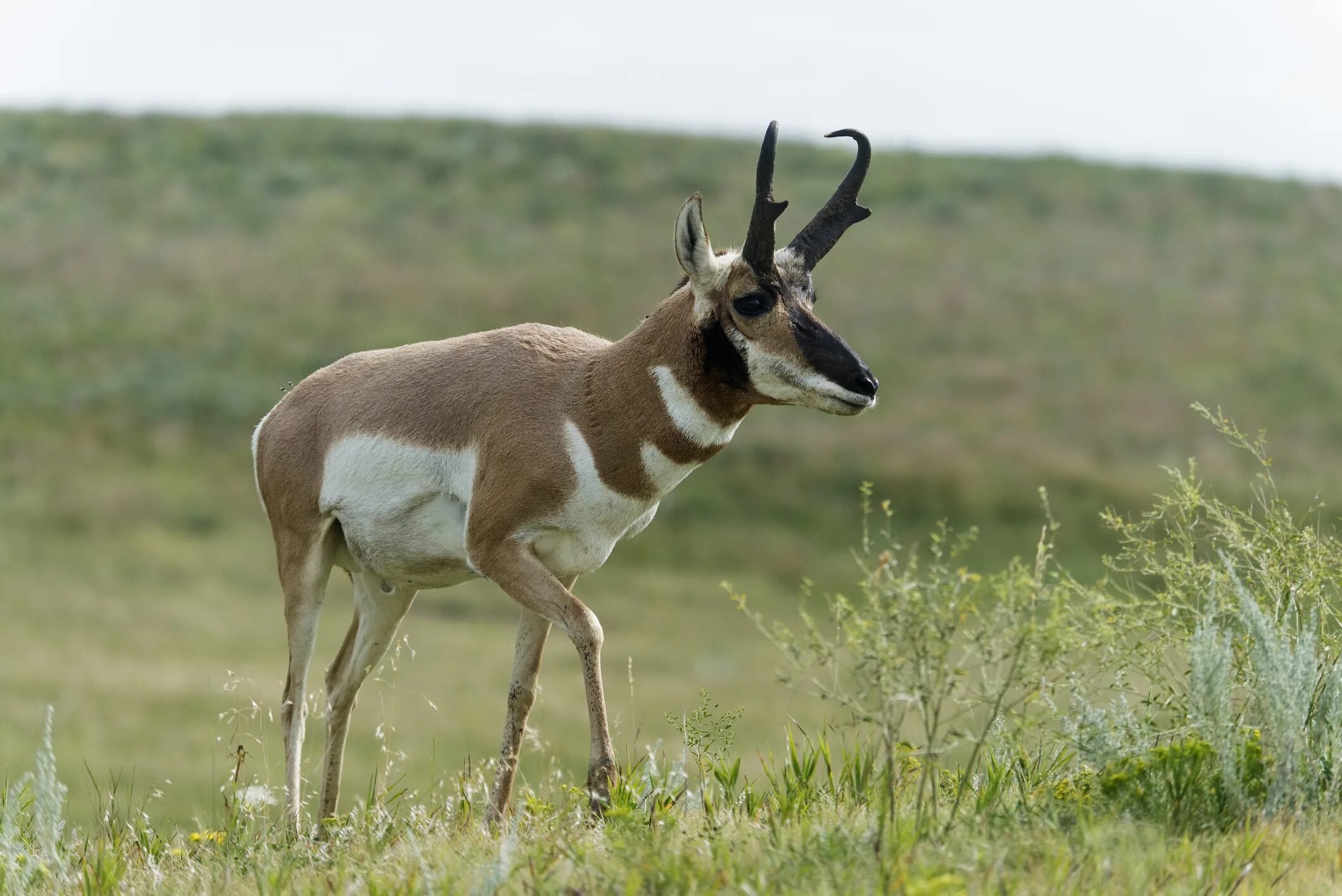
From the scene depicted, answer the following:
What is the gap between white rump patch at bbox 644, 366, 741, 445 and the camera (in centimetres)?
610

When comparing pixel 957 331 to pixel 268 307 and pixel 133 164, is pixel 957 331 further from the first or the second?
pixel 133 164

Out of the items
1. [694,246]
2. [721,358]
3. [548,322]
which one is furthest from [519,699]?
[548,322]

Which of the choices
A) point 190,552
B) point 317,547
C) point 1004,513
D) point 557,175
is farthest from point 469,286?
point 317,547

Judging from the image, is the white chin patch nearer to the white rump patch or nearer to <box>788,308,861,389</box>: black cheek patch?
<box>788,308,861,389</box>: black cheek patch

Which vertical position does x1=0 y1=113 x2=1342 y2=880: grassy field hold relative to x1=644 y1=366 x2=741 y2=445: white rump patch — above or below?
below

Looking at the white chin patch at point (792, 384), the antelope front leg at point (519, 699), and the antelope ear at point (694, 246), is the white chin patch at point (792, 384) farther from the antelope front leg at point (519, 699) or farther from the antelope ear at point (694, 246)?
the antelope front leg at point (519, 699)

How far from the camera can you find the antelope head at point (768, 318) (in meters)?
5.84

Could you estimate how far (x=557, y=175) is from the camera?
58375 mm

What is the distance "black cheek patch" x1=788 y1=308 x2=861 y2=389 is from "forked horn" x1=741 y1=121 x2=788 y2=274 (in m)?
0.25

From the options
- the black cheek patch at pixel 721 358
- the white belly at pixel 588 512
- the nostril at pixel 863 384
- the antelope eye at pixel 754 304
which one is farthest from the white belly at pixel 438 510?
the nostril at pixel 863 384

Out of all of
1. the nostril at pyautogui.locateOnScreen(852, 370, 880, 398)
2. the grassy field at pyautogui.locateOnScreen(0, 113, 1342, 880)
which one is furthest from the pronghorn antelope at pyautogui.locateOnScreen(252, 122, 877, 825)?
the grassy field at pyautogui.locateOnScreen(0, 113, 1342, 880)

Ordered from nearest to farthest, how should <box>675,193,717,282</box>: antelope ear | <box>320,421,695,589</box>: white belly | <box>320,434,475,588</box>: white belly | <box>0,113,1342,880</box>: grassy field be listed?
<box>675,193,717,282</box>: antelope ear → <box>320,421,695,589</box>: white belly → <box>320,434,475,588</box>: white belly → <box>0,113,1342,880</box>: grassy field

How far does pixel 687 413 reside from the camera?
20.0 feet

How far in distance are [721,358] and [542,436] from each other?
0.87 metres
